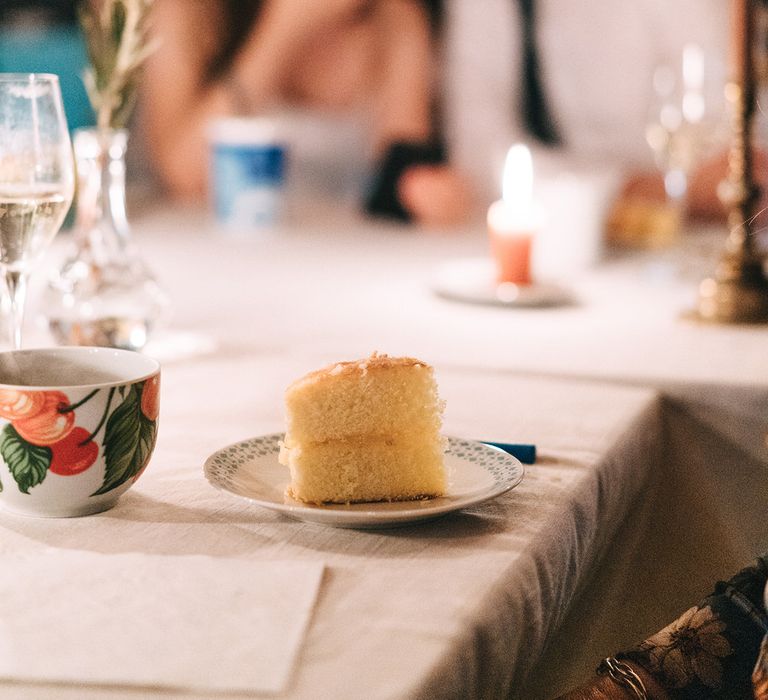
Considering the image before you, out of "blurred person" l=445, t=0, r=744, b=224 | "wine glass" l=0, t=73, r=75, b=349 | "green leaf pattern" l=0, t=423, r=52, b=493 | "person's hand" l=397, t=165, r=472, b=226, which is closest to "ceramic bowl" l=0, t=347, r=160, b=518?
"green leaf pattern" l=0, t=423, r=52, b=493

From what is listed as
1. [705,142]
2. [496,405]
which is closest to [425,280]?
[705,142]

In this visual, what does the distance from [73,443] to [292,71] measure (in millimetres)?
1757

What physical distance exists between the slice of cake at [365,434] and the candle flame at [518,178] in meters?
0.76

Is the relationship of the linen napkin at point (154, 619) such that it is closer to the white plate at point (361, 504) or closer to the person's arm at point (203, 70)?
the white plate at point (361, 504)

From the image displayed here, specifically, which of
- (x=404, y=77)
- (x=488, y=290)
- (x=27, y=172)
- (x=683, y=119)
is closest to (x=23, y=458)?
(x=27, y=172)

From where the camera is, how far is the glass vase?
1.03 m

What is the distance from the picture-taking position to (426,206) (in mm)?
1869

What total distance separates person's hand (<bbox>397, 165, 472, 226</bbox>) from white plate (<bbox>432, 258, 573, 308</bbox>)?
1.48ft

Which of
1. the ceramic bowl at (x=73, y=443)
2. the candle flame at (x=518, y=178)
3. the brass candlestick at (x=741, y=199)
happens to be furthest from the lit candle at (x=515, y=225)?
the ceramic bowl at (x=73, y=443)

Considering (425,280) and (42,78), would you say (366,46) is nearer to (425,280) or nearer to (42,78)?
(425,280)

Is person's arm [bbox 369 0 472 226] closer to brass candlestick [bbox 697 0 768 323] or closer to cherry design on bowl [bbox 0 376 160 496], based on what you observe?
brass candlestick [bbox 697 0 768 323]

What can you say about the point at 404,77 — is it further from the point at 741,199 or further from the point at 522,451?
the point at 522,451

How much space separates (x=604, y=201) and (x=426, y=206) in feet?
1.33

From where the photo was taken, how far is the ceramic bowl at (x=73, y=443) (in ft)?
1.97
